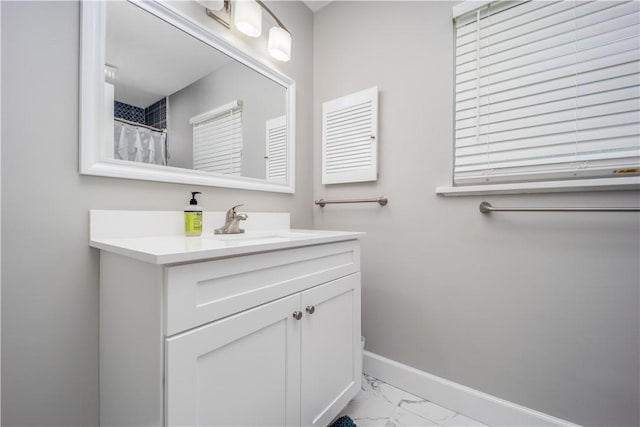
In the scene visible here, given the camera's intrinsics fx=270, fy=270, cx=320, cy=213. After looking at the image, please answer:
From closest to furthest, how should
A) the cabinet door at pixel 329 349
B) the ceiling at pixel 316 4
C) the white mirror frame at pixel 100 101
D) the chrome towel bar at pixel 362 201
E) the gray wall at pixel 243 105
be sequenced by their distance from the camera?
1. the white mirror frame at pixel 100 101
2. the cabinet door at pixel 329 349
3. the gray wall at pixel 243 105
4. the chrome towel bar at pixel 362 201
5. the ceiling at pixel 316 4

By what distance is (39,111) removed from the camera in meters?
0.79

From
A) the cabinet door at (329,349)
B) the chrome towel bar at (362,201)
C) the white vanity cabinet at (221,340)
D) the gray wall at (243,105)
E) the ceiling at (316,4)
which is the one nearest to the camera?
the white vanity cabinet at (221,340)

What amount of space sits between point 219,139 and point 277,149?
1.24 ft

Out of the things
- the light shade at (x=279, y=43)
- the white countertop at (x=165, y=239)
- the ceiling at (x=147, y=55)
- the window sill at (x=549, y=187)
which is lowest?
the white countertop at (x=165, y=239)

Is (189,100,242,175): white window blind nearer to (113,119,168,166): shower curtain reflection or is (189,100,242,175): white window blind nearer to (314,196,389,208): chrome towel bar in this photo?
(113,119,168,166): shower curtain reflection

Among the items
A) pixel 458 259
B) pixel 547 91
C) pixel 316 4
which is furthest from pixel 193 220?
pixel 316 4

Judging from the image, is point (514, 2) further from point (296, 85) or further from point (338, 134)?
point (296, 85)

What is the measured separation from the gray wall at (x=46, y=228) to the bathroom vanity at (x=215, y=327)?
6 cm

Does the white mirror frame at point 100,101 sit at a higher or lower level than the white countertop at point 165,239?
higher

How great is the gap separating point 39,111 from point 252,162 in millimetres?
781

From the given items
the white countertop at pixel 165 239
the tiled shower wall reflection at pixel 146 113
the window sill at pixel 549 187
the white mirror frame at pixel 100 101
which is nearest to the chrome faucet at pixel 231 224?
the white countertop at pixel 165 239

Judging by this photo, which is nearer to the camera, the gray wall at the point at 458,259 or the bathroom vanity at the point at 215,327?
the bathroom vanity at the point at 215,327

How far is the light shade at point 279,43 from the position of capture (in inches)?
55.6

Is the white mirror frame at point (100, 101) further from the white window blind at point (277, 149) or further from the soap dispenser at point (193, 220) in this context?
the white window blind at point (277, 149)
